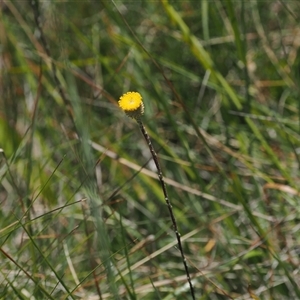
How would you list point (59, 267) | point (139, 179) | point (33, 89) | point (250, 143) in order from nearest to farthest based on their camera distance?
point (59, 267), point (250, 143), point (139, 179), point (33, 89)

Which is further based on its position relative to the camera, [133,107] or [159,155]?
[159,155]

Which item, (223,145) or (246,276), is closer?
(246,276)

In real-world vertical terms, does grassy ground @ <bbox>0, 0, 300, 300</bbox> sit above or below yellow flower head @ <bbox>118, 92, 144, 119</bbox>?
below

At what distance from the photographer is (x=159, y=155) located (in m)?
1.32

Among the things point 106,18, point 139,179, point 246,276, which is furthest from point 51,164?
point 246,276

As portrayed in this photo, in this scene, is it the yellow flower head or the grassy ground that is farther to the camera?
the grassy ground

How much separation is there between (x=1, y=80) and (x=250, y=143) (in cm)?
70

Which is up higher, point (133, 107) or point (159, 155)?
point (133, 107)

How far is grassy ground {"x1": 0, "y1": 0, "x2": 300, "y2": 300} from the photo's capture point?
41.4 inches

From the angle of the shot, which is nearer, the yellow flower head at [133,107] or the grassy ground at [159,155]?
the yellow flower head at [133,107]

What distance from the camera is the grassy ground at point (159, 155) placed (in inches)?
41.4

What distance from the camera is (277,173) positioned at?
4.17ft

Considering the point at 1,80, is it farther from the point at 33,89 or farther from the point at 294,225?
the point at 294,225

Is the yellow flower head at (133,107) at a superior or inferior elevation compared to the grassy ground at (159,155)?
superior
